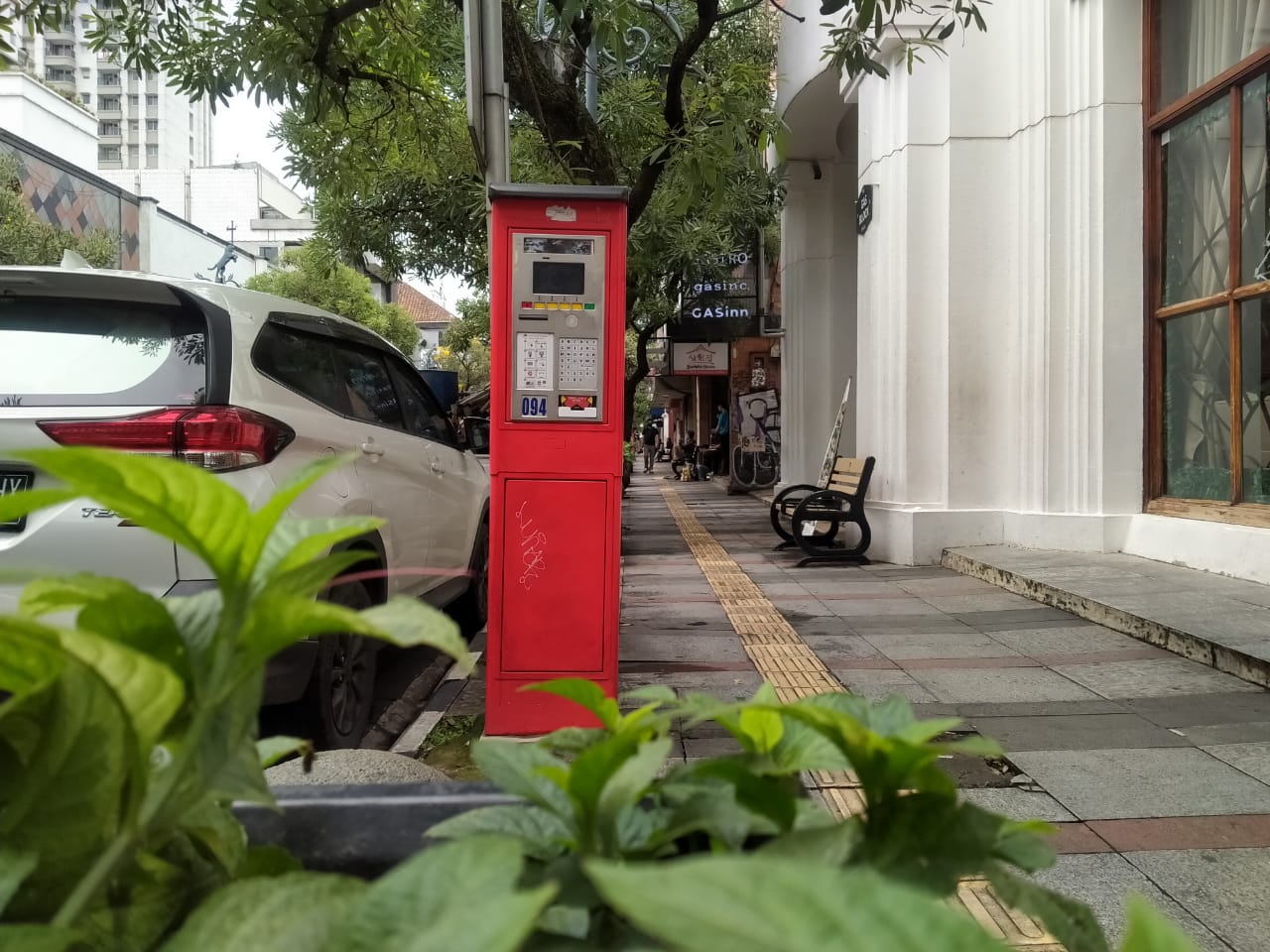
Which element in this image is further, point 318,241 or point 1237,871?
point 318,241

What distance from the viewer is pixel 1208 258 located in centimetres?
648

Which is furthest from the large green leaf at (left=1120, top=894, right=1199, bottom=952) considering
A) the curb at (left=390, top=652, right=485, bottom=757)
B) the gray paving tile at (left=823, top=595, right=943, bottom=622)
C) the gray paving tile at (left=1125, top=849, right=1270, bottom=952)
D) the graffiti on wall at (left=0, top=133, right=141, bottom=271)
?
the graffiti on wall at (left=0, top=133, right=141, bottom=271)

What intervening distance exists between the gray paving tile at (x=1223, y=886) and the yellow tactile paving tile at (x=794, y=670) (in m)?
0.41

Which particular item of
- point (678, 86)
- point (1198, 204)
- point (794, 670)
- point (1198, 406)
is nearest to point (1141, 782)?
point (794, 670)

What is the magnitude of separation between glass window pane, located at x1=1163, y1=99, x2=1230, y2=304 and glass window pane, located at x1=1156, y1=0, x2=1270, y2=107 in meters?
0.29

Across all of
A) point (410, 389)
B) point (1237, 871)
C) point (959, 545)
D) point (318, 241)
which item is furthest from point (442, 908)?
point (318, 241)

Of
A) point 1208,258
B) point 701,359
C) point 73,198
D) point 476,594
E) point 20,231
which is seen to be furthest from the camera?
point 73,198

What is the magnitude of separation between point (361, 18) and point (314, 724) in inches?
172

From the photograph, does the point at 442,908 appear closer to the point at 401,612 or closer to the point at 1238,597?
the point at 401,612

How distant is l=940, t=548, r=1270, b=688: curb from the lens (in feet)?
13.4

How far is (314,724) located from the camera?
Answer: 372 cm

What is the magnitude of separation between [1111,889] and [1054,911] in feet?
7.04

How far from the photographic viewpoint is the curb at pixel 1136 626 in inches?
160

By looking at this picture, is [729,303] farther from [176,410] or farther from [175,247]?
[175,247]
